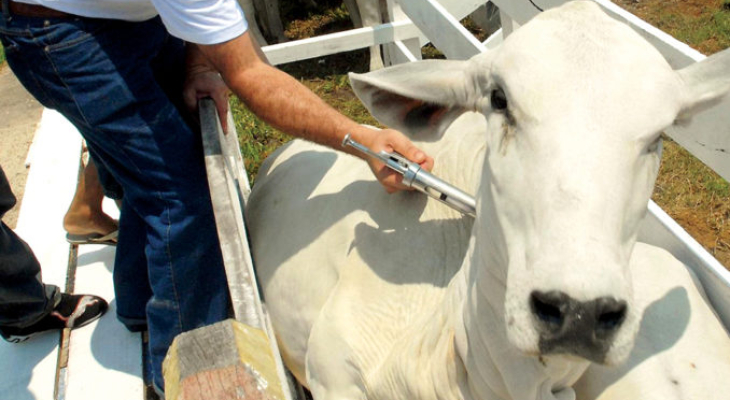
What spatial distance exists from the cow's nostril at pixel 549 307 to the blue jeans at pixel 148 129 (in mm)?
1646

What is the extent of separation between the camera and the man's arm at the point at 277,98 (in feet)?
→ 7.82

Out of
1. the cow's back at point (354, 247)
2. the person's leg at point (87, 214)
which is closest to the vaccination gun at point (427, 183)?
the cow's back at point (354, 247)

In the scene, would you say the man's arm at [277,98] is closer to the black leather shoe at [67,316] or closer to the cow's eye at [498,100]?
the cow's eye at [498,100]

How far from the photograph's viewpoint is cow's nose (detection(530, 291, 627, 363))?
137 centimetres

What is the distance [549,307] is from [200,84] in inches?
73.0

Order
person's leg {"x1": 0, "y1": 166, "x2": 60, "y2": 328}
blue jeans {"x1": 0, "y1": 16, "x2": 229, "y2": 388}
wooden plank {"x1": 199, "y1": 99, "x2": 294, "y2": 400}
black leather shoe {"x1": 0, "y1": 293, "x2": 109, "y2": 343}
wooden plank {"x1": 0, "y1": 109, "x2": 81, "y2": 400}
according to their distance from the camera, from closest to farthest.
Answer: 1. wooden plank {"x1": 199, "y1": 99, "x2": 294, "y2": 400}
2. blue jeans {"x1": 0, "y1": 16, "x2": 229, "y2": 388}
3. person's leg {"x1": 0, "y1": 166, "x2": 60, "y2": 328}
4. wooden plank {"x1": 0, "y1": 109, "x2": 81, "y2": 400}
5. black leather shoe {"x1": 0, "y1": 293, "x2": 109, "y2": 343}

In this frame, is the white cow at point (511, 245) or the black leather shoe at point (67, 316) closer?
the white cow at point (511, 245)

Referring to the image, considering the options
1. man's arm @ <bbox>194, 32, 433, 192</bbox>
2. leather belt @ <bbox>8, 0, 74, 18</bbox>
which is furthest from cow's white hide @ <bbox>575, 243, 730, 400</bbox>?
leather belt @ <bbox>8, 0, 74, 18</bbox>

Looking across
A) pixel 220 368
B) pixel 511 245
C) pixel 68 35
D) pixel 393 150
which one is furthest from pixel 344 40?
pixel 220 368

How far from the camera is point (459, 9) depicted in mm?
4812

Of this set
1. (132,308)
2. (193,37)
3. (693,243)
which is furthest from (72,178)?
(693,243)

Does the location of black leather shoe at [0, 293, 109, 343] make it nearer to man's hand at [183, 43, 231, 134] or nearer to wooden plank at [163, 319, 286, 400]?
man's hand at [183, 43, 231, 134]

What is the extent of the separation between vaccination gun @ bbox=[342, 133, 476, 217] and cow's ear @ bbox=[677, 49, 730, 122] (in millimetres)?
625

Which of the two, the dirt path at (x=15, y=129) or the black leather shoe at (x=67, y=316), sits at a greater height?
the black leather shoe at (x=67, y=316)
